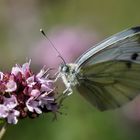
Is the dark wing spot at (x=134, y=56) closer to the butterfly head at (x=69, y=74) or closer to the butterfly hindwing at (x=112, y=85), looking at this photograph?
the butterfly hindwing at (x=112, y=85)

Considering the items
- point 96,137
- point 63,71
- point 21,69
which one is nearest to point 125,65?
point 63,71

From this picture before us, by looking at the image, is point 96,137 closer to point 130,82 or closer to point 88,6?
point 130,82

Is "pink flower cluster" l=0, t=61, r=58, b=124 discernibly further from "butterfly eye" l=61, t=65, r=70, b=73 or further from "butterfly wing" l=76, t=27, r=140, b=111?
"butterfly wing" l=76, t=27, r=140, b=111

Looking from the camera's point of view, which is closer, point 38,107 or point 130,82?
point 38,107

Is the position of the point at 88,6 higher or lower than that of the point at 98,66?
→ lower

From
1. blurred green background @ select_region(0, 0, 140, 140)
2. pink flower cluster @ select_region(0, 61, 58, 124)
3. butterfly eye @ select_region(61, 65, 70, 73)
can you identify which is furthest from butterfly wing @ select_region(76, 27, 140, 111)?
pink flower cluster @ select_region(0, 61, 58, 124)

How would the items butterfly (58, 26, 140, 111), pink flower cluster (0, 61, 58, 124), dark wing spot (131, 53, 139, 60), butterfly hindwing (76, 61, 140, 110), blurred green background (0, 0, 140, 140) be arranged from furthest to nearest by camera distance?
blurred green background (0, 0, 140, 140)
butterfly hindwing (76, 61, 140, 110)
dark wing spot (131, 53, 139, 60)
butterfly (58, 26, 140, 111)
pink flower cluster (0, 61, 58, 124)
